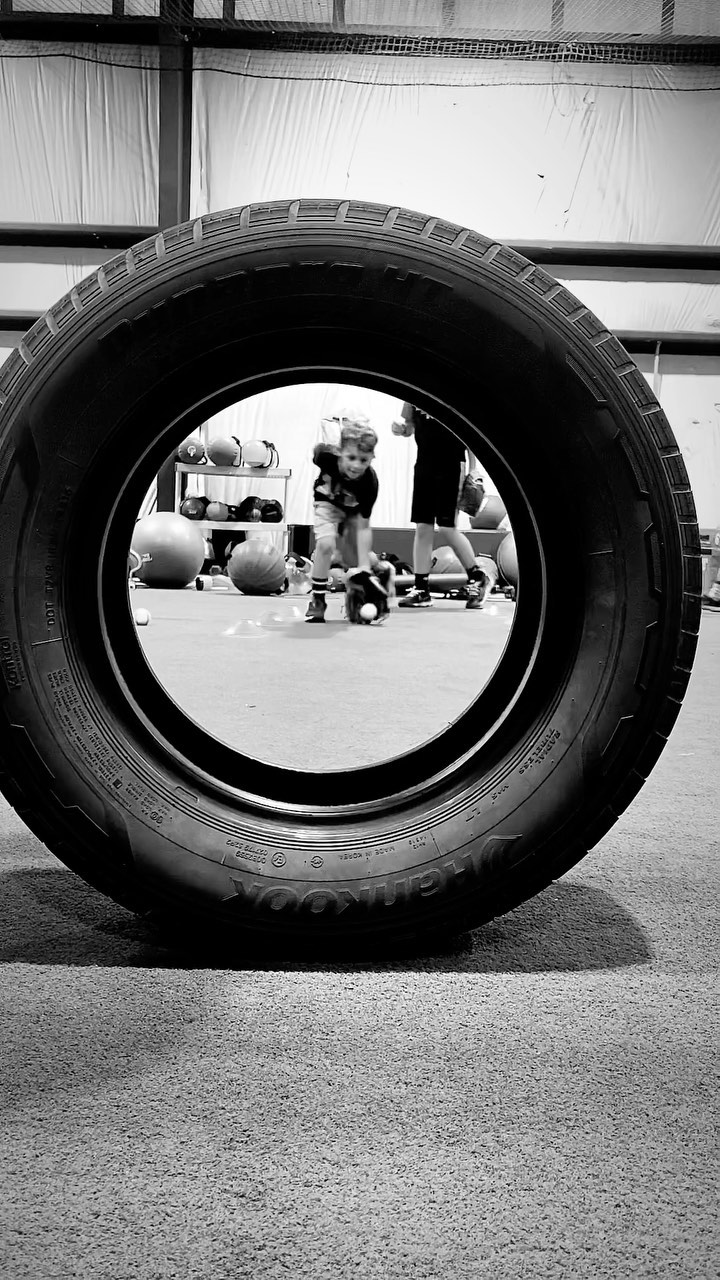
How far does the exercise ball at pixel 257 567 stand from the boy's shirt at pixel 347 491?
161cm

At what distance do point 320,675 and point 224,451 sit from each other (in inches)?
201

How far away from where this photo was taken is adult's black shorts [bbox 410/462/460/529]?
495 cm

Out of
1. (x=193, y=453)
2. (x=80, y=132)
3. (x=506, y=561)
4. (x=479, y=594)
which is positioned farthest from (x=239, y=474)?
(x=80, y=132)

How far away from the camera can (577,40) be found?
289 inches

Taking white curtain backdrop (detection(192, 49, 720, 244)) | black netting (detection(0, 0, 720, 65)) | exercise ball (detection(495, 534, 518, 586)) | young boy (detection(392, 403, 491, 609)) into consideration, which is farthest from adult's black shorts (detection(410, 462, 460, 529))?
black netting (detection(0, 0, 720, 65))

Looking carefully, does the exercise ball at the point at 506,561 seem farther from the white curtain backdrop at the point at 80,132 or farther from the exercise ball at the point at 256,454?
the white curtain backdrop at the point at 80,132

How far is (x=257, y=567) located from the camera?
6.13m

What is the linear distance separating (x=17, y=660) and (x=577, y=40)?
8.29 m

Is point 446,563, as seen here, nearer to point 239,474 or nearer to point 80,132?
point 239,474

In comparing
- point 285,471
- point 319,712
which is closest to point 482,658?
point 319,712

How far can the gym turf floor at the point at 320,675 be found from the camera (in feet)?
6.07

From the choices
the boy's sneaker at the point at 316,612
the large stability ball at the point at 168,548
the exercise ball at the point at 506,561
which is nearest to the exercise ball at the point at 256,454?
the large stability ball at the point at 168,548

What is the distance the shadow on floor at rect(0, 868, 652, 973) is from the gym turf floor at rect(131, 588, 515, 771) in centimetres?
63

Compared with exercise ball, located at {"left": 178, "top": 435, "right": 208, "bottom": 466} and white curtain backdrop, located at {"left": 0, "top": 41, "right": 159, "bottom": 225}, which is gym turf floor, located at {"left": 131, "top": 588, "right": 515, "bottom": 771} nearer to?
exercise ball, located at {"left": 178, "top": 435, "right": 208, "bottom": 466}
